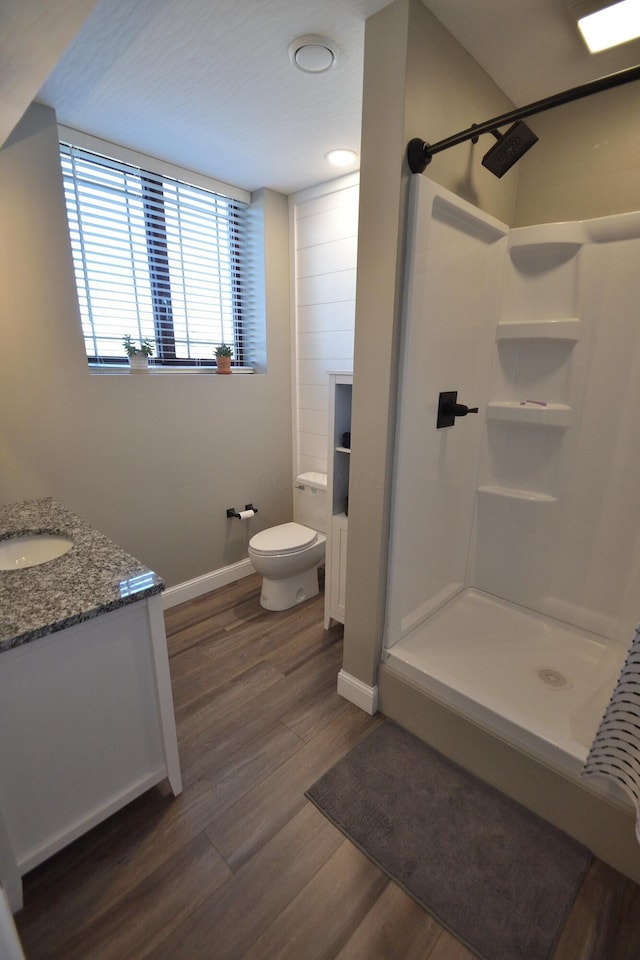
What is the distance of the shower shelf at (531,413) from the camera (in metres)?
1.79

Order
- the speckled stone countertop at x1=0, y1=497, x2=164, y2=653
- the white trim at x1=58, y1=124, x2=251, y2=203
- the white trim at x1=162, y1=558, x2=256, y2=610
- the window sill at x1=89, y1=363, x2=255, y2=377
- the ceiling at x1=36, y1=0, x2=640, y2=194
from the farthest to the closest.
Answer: the white trim at x1=162, y1=558, x2=256, y2=610 → the window sill at x1=89, y1=363, x2=255, y2=377 → the white trim at x1=58, y1=124, x2=251, y2=203 → the ceiling at x1=36, y1=0, x2=640, y2=194 → the speckled stone countertop at x1=0, y1=497, x2=164, y2=653

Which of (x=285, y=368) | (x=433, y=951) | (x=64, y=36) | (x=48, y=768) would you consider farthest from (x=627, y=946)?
(x=285, y=368)

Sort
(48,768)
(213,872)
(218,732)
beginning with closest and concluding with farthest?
(48,768), (213,872), (218,732)

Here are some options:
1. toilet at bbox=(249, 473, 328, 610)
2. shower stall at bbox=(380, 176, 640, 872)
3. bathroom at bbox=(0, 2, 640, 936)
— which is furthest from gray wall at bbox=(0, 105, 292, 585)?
shower stall at bbox=(380, 176, 640, 872)

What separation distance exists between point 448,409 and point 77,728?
1.60 meters

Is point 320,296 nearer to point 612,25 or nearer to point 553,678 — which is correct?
point 612,25

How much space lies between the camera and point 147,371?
2176mm

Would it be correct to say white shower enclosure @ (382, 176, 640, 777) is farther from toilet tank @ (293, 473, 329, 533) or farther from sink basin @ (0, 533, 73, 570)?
sink basin @ (0, 533, 73, 570)

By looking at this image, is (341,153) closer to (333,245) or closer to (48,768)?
(333,245)

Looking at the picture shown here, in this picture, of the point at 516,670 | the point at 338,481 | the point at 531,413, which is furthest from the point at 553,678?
the point at 338,481

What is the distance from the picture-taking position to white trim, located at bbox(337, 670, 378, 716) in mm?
1720

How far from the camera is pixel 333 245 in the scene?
7.93 ft

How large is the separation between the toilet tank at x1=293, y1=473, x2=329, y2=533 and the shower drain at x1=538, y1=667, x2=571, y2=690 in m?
1.40

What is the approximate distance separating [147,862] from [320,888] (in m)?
0.51
